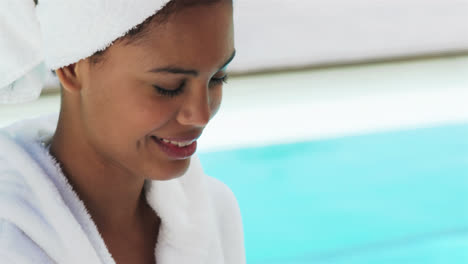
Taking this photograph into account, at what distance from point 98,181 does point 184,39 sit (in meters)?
0.25

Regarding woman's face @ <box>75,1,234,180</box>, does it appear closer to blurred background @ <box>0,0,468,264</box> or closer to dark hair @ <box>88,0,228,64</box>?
dark hair @ <box>88,0,228,64</box>

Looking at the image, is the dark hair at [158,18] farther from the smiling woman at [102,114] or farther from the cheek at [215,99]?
the cheek at [215,99]

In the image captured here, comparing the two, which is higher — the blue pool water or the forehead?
the blue pool water

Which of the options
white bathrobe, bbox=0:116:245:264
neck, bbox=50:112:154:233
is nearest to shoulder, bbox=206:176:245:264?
white bathrobe, bbox=0:116:245:264

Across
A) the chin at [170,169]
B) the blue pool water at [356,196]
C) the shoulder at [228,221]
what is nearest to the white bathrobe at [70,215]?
the shoulder at [228,221]

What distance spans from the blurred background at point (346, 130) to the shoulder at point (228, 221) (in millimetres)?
1097

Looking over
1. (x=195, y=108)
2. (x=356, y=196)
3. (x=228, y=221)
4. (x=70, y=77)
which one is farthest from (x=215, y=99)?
(x=356, y=196)

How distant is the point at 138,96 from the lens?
0.76 metres

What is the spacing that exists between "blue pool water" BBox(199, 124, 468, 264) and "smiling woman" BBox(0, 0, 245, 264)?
1.34m

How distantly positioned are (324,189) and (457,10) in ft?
3.53

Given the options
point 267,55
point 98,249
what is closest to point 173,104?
point 98,249

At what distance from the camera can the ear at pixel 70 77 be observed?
778mm

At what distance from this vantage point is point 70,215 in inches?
30.9

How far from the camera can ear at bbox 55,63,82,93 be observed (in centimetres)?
78
